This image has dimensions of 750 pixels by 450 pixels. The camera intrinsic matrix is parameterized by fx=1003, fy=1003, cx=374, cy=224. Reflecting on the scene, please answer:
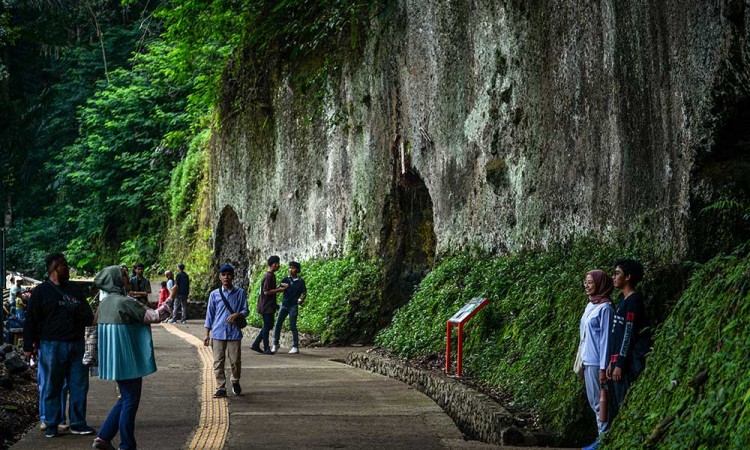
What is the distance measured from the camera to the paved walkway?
29.0 feet

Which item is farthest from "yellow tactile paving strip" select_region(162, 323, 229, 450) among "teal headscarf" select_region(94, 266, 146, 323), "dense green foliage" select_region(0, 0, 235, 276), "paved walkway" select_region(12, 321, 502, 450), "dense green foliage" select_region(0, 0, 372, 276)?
"dense green foliage" select_region(0, 0, 235, 276)

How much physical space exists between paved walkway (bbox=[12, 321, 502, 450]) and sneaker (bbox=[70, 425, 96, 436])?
0.14 metres

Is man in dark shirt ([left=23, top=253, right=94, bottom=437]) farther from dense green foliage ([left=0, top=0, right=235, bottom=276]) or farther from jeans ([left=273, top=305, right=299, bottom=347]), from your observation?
dense green foliage ([left=0, top=0, right=235, bottom=276])

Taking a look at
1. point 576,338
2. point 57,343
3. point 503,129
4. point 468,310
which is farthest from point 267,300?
point 576,338

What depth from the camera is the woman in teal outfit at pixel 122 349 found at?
27.0ft

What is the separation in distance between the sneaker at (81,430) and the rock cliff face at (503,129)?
19.2 feet

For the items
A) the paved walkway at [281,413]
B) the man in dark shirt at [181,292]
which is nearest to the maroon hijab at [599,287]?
the paved walkway at [281,413]

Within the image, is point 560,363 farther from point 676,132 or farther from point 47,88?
point 47,88

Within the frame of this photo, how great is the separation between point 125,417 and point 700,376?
458cm

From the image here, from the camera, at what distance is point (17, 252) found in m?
46.7

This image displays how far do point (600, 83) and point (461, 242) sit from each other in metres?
5.19

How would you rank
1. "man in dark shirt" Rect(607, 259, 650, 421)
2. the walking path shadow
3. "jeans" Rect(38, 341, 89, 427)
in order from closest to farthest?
"man in dark shirt" Rect(607, 259, 650, 421), the walking path shadow, "jeans" Rect(38, 341, 89, 427)

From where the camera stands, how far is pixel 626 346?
7.93 m

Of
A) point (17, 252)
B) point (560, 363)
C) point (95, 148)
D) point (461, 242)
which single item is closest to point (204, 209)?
point (95, 148)
